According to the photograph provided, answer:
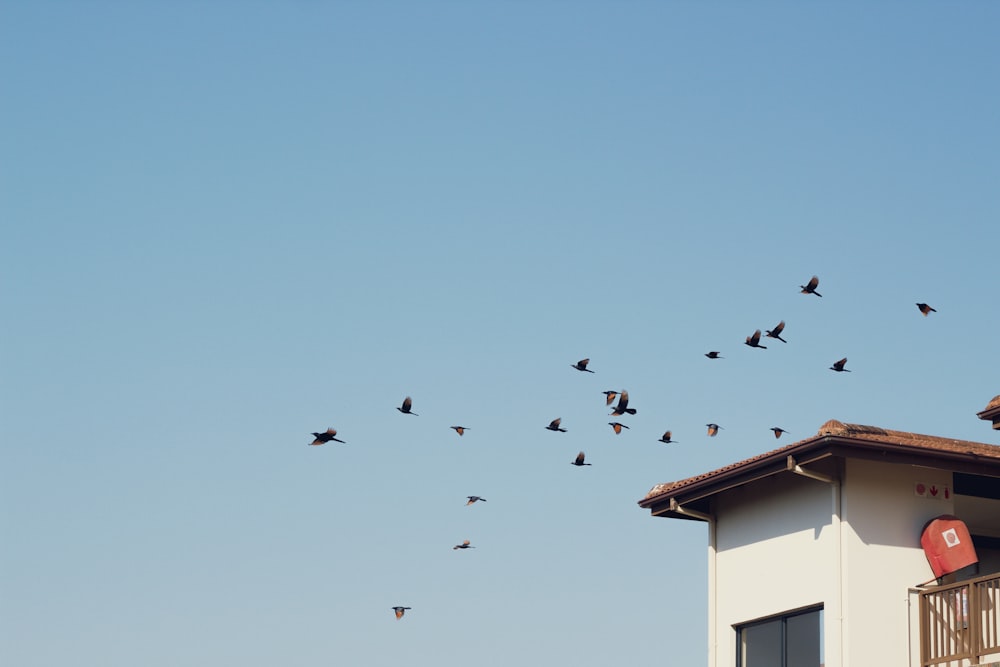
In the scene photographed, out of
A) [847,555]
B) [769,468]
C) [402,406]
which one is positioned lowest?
[847,555]

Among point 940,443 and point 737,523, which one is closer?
point 940,443

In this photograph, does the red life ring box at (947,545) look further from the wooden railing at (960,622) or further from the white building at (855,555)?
the wooden railing at (960,622)

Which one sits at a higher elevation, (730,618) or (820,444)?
(820,444)

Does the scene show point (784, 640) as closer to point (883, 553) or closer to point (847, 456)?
point (883, 553)

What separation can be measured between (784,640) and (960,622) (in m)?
2.54

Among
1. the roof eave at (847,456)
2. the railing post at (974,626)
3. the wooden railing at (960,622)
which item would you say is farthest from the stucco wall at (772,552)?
the railing post at (974,626)

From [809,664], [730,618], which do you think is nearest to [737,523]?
[730,618]

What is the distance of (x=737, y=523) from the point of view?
71.8 feet

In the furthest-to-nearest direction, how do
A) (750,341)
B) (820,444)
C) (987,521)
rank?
(750,341)
(987,521)
(820,444)

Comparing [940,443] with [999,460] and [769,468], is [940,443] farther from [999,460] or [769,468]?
[769,468]

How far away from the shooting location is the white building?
754 inches

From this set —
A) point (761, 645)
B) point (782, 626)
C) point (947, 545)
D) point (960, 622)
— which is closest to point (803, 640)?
point (782, 626)

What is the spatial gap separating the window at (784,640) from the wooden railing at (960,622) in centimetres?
136

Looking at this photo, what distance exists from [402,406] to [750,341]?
5678 mm
